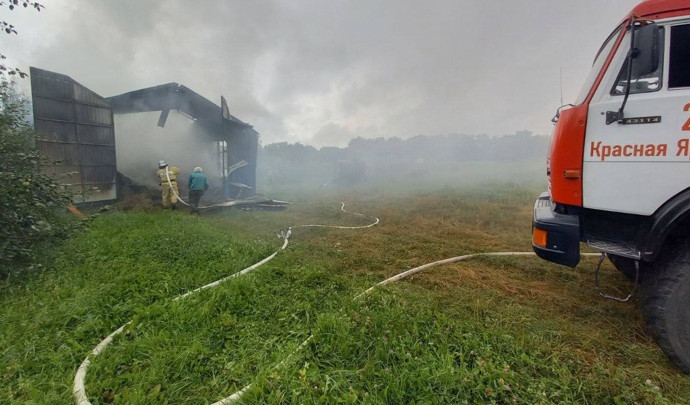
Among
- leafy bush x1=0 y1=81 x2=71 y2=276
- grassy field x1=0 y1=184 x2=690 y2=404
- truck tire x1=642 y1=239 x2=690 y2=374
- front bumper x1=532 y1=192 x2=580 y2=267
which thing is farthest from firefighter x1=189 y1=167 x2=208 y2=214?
truck tire x1=642 y1=239 x2=690 y2=374

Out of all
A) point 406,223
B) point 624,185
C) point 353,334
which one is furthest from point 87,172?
point 624,185

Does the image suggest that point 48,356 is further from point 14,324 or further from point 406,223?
point 406,223

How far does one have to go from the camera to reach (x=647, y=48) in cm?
208

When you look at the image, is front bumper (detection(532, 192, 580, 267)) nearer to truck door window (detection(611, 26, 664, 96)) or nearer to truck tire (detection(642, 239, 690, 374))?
truck tire (detection(642, 239, 690, 374))

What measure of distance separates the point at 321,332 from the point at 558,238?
2.27 metres

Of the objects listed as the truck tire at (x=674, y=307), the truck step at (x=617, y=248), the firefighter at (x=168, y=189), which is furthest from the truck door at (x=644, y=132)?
the firefighter at (x=168, y=189)

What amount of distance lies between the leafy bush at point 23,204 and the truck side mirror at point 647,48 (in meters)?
6.50

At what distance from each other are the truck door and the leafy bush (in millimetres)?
6242

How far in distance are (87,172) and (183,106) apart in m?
4.36

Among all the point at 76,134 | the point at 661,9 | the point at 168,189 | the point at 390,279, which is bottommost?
the point at 390,279

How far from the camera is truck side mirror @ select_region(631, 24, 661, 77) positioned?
2.05 meters

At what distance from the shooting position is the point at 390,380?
6.30ft

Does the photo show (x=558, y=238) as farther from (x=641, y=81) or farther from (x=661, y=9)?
(x=661, y=9)

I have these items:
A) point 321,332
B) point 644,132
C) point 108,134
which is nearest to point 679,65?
point 644,132
